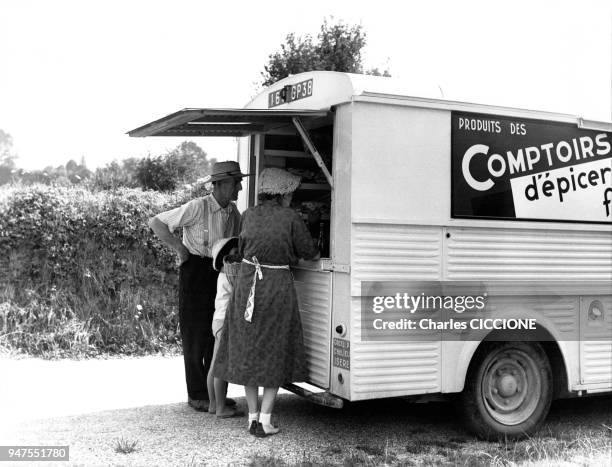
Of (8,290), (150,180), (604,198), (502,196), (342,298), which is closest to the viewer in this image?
(342,298)

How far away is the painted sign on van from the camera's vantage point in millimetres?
5820

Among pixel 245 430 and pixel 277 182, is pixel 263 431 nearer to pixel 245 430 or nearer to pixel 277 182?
pixel 245 430

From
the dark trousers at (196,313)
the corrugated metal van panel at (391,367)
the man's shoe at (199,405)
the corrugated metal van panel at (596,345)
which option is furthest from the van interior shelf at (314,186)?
the corrugated metal van panel at (596,345)

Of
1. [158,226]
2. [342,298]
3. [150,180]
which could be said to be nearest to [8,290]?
[158,226]

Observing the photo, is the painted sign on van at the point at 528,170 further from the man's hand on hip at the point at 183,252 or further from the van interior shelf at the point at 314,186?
the man's hand on hip at the point at 183,252

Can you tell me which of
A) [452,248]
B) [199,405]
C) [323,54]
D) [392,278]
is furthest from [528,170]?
[323,54]

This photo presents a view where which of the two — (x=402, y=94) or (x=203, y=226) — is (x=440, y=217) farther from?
(x=203, y=226)

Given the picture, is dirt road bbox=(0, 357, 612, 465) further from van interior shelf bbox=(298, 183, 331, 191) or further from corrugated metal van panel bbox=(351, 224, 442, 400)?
van interior shelf bbox=(298, 183, 331, 191)

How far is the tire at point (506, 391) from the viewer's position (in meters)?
5.88

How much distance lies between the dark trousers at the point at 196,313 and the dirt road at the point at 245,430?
0.30 m

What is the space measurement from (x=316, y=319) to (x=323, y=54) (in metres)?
15.0

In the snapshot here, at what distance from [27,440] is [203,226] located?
222 cm

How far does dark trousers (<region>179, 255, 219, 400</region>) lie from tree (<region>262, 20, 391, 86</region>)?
13.1m

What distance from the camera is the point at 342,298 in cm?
550
